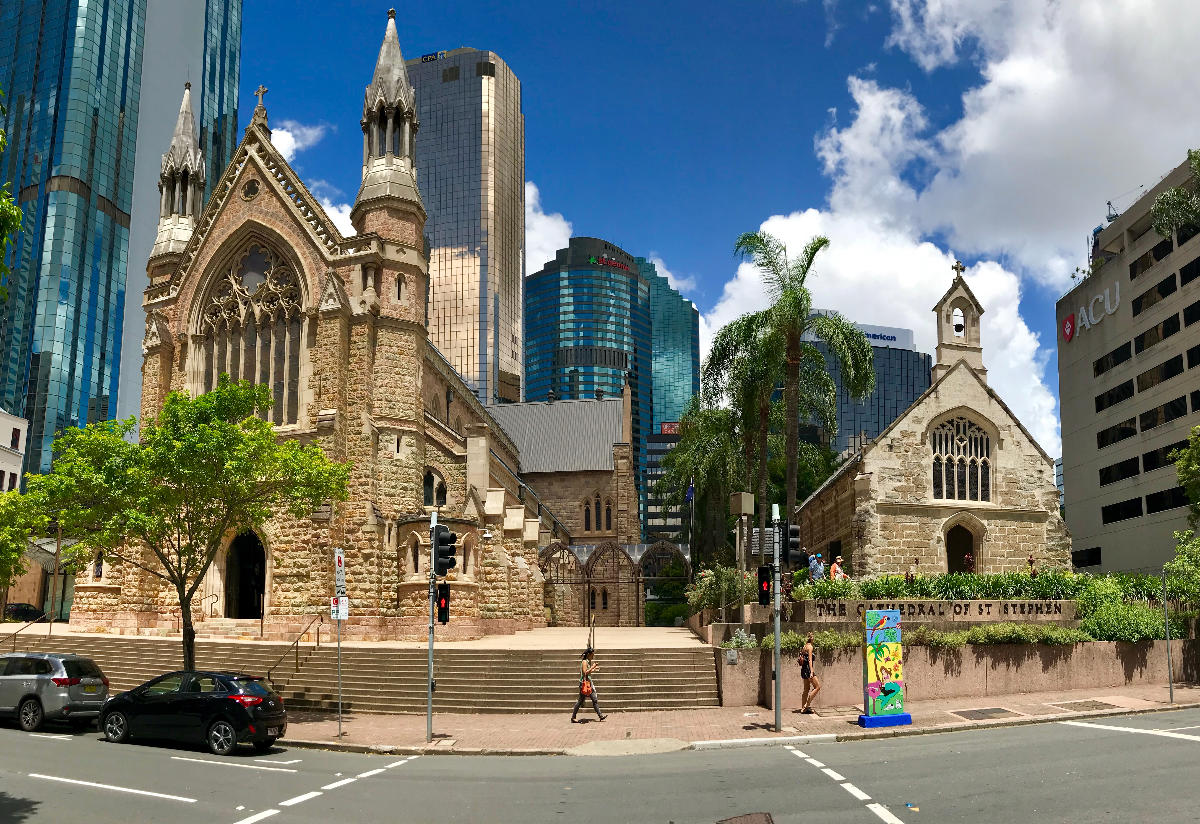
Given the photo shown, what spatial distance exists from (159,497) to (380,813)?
12.9 meters

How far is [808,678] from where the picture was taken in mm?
21125

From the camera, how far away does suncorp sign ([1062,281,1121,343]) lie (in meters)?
59.8

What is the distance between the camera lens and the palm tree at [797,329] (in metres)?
29.9

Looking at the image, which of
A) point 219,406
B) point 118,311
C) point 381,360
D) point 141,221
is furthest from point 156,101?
point 219,406

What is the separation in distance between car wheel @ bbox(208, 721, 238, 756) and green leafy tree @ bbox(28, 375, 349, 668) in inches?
222

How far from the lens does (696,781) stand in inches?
551

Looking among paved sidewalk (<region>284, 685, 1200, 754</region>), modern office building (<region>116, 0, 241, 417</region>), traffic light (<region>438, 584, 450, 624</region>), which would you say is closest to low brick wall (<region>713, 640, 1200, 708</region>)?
paved sidewalk (<region>284, 685, 1200, 754</region>)

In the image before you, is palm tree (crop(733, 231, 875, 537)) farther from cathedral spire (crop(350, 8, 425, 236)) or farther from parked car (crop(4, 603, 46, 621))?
parked car (crop(4, 603, 46, 621))

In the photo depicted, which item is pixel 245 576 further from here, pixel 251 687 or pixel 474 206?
pixel 474 206

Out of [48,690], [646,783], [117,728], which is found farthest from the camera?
[48,690]

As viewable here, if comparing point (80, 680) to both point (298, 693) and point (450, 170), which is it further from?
point (450, 170)

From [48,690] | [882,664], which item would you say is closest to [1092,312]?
[882,664]

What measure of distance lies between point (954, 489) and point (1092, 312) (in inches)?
1350

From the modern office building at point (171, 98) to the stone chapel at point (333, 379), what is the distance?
60.1 metres
